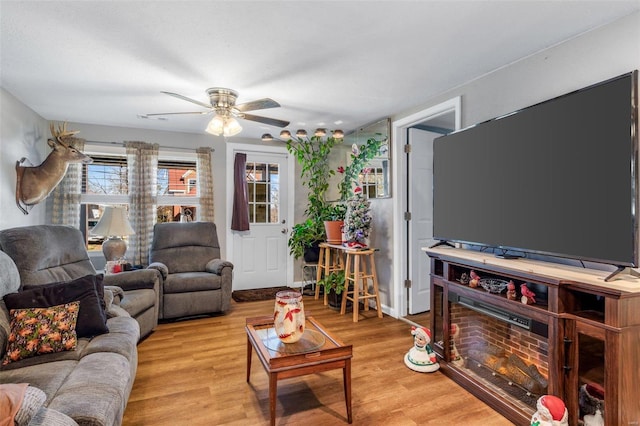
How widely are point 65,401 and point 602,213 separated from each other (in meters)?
2.59

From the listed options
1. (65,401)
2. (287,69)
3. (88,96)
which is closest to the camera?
(65,401)

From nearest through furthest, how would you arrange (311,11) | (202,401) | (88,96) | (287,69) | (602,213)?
(602,213)
(311,11)
(202,401)
(287,69)
(88,96)

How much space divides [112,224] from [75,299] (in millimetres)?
1610

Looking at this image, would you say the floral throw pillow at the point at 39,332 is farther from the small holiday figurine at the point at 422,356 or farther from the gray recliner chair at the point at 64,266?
the small holiday figurine at the point at 422,356

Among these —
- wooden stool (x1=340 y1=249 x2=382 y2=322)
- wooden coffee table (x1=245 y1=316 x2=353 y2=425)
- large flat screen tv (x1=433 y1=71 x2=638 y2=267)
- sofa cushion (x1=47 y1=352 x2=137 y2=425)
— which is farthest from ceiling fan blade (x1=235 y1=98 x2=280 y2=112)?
sofa cushion (x1=47 y1=352 x2=137 y2=425)

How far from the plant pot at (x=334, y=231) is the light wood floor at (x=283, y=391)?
1.30 meters

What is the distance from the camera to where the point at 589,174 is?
1739 mm

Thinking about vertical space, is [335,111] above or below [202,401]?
above

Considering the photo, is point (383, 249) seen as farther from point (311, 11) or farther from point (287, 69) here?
point (311, 11)

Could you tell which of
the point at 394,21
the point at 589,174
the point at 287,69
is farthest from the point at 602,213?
Answer: the point at 287,69

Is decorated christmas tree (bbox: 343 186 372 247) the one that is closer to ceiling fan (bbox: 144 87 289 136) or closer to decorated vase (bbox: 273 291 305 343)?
ceiling fan (bbox: 144 87 289 136)

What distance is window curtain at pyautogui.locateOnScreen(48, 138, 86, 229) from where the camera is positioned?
399 cm

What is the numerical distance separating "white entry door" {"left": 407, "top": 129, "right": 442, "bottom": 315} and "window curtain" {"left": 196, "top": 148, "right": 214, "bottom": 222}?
2.70m

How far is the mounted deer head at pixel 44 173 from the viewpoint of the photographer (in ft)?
10.9
